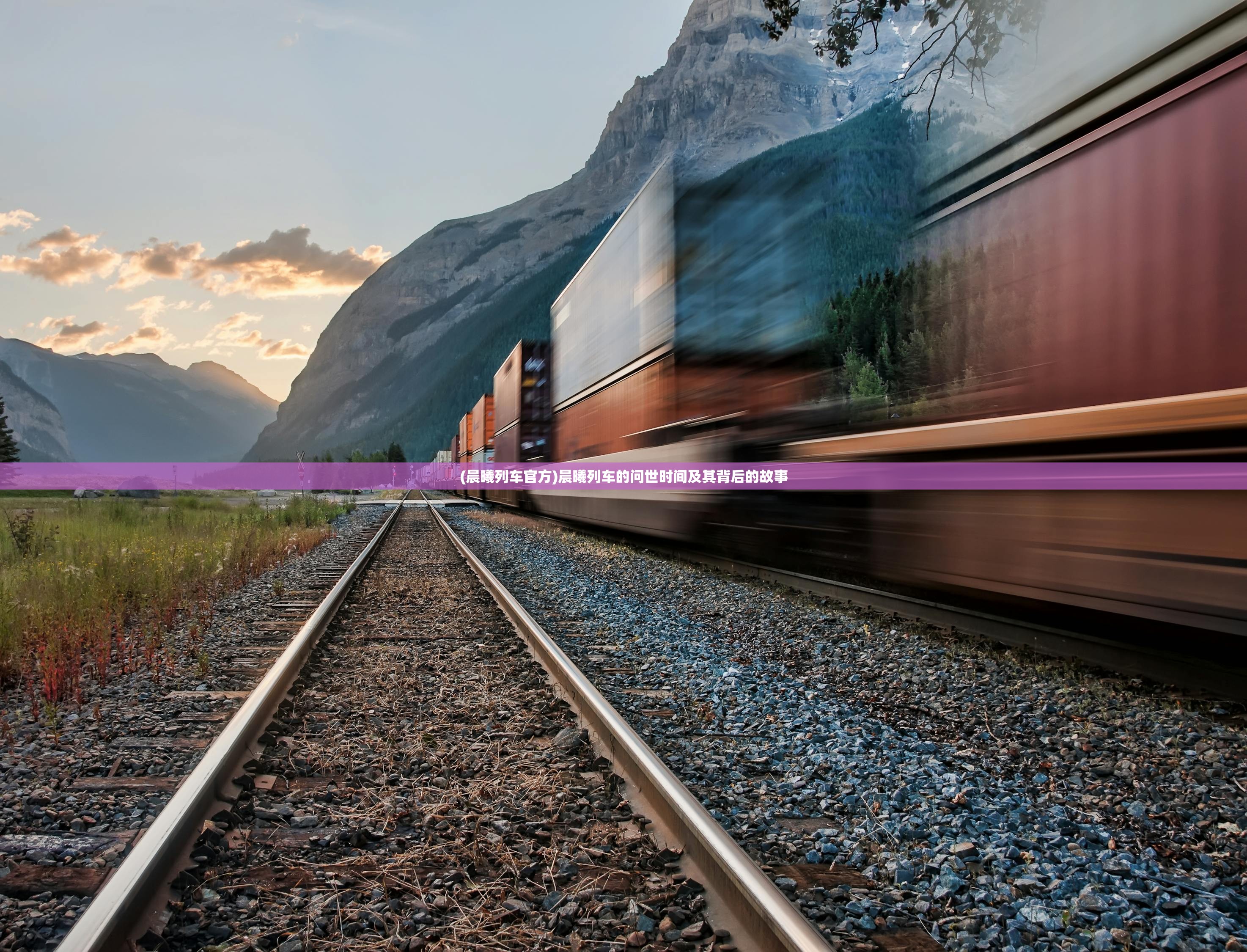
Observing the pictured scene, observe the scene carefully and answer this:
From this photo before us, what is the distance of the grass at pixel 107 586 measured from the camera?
16.1 feet

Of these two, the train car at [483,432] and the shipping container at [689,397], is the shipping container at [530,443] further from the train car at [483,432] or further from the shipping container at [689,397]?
the shipping container at [689,397]

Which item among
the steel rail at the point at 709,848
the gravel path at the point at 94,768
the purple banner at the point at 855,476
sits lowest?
the gravel path at the point at 94,768

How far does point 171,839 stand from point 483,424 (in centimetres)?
2936

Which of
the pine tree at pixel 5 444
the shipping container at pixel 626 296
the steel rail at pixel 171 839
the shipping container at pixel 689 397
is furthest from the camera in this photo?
the pine tree at pixel 5 444

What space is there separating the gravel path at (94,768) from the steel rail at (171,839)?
0.16m

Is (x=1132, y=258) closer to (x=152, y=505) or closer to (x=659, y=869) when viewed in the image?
(x=659, y=869)

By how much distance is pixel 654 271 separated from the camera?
10.2 meters

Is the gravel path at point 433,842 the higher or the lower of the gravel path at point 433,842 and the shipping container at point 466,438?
the lower

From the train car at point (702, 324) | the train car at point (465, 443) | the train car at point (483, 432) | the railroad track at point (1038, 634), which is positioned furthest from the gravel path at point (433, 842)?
the train car at point (465, 443)

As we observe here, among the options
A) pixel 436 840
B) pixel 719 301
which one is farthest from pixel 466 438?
pixel 436 840

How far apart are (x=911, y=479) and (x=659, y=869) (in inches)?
153

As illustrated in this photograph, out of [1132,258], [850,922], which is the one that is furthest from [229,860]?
[1132,258]

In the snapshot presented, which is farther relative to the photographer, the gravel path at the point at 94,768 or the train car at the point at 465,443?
the train car at the point at 465,443

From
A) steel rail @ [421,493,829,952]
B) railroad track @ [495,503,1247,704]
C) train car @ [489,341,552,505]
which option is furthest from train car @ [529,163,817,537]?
train car @ [489,341,552,505]
